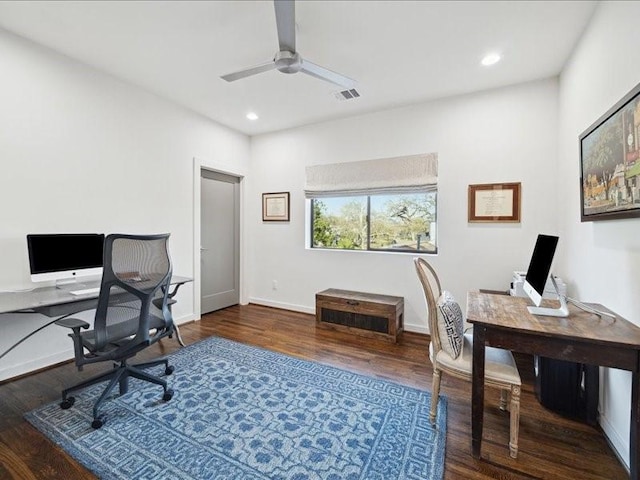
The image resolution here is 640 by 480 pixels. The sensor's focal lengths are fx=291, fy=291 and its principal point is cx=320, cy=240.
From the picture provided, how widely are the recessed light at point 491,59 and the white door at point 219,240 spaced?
3.51 metres

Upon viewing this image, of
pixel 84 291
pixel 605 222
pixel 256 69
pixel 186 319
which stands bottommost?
pixel 186 319

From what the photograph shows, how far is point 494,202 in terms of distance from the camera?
3.15 meters

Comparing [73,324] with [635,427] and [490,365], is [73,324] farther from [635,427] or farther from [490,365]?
[635,427]

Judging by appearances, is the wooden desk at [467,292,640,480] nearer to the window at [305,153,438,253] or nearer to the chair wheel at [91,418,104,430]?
the window at [305,153,438,253]

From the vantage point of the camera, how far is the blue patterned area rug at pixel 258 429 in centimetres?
154

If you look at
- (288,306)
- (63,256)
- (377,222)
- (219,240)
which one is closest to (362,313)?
(377,222)

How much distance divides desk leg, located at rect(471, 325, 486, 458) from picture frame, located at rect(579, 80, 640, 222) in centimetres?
98

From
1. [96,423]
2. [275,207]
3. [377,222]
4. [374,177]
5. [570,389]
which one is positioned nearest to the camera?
[96,423]

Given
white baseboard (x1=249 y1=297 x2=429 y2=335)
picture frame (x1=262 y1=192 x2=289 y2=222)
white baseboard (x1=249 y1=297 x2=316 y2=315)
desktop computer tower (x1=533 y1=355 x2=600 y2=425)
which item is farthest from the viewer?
picture frame (x1=262 y1=192 x2=289 y2=222)

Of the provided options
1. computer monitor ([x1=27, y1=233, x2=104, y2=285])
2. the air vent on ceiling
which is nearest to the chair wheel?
computer monitor ([x1=27, y1=233, x2=104, y2=285])

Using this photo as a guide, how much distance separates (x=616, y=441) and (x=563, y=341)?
86 centimetres

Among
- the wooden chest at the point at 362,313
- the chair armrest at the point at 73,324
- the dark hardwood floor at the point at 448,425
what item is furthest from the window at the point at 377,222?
the chair armrest at the point at 73,324

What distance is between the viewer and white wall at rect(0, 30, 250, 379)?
2365 mm

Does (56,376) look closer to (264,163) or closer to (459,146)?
(264,163)
